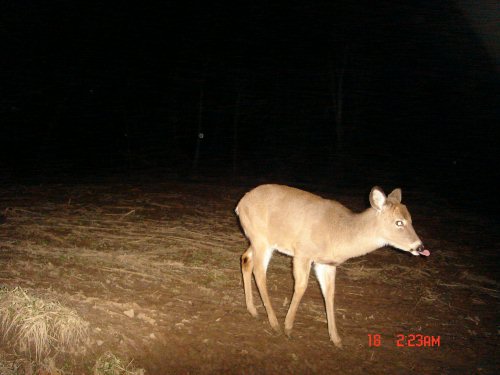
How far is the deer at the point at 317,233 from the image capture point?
5.66 meters

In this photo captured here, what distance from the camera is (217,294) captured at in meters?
6.91

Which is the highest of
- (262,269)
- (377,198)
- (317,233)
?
(377,198)

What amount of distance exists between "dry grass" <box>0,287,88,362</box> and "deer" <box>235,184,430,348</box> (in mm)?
2404

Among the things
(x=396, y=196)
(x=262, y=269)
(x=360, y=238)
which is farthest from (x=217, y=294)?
(x=396, y=196)

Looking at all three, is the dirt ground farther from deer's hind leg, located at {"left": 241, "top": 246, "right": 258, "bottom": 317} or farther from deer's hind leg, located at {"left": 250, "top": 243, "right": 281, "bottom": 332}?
deer's hind leg, located at {"left": 250, "top": 243, "right": 281, "bottom": 332}

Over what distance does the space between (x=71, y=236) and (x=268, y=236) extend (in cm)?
447

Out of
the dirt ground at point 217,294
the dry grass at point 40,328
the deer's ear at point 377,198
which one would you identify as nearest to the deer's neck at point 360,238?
the deer's ear at point 377,198

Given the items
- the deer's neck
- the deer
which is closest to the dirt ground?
the deer

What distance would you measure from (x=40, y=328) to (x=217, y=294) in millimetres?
2768

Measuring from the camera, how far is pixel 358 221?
5910 mm

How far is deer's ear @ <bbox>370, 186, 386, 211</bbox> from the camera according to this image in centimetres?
562
